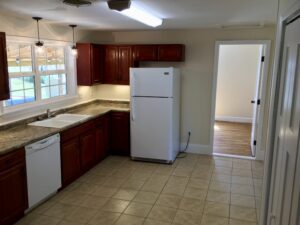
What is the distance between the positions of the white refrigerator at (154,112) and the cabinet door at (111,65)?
29.1 inches

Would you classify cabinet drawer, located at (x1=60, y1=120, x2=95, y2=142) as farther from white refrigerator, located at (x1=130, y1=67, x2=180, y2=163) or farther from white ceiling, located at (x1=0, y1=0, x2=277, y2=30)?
white ceiling, located at (x1=0, y1=0, x2=277, y2=30)

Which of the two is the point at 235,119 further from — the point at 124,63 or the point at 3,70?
the point at 3,70

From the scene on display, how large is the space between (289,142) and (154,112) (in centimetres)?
345

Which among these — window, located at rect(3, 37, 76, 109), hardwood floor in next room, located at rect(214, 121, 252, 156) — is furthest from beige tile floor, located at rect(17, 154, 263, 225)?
window, located at rect(3, 37, 76, 109)

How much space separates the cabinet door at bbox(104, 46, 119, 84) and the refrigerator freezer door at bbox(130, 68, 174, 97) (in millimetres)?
738

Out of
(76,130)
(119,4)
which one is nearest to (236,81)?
(76,130)

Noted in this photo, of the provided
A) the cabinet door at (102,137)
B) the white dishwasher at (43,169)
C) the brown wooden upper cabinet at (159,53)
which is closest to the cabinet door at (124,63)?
the brown wooden upper cabinet at (159,53)

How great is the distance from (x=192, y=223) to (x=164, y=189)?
0.89 meters

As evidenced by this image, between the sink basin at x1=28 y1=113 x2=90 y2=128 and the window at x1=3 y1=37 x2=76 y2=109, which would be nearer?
the window at x1=3 y1=37 x2=76 y2=109

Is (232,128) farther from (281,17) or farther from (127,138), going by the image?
(281,17)

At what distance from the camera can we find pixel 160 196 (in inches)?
148

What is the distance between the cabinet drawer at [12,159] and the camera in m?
2.83

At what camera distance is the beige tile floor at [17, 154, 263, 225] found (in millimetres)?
3230

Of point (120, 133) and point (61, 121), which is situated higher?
point (61, 121)
